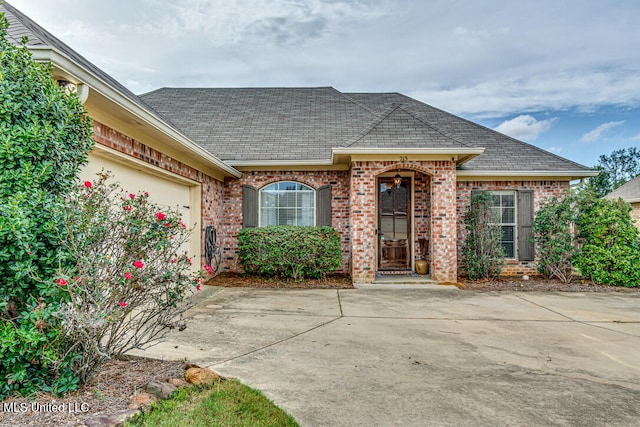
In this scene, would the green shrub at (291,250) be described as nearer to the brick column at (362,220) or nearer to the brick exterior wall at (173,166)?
the brick column at (362,220)

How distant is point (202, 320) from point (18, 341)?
9.46 ft

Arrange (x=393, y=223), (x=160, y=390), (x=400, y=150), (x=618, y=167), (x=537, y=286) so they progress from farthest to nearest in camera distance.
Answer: (x=618, y=167)
(x=393, y=223)
(x=537, y=286)
(x=400, y=150)
(x=160, y=390)

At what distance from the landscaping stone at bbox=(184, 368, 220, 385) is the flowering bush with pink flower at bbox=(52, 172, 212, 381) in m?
0.50

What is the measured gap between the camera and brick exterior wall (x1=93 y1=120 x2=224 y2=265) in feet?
15.0

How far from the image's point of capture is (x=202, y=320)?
516 cm

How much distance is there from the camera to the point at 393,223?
32.7 ft

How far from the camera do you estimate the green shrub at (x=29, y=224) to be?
2.37 metres

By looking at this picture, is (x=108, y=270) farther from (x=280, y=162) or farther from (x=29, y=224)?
(x=280, y=162)

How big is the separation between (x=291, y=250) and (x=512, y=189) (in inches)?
232

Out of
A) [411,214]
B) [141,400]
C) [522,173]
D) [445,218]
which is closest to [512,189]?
[522,173]

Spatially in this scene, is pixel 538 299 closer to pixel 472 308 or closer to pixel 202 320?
pixel 472 308

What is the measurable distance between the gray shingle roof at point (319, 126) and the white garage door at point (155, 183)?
6.27 ft

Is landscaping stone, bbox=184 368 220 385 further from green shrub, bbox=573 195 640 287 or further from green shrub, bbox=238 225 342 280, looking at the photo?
green shrub, bbox=573 195 640 287

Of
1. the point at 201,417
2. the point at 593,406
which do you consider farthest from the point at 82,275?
the point at 593,406
